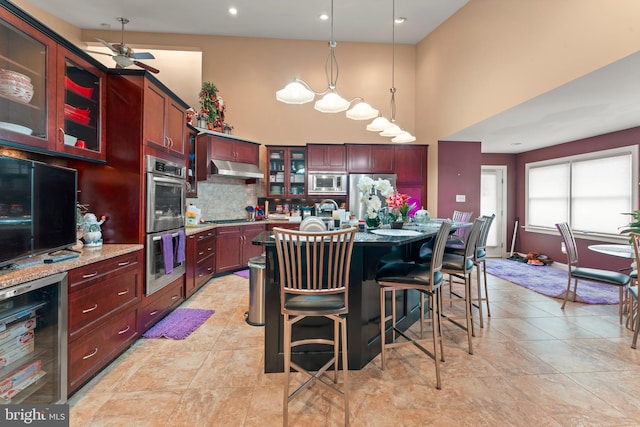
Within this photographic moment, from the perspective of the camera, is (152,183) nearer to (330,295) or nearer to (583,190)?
(330,295)

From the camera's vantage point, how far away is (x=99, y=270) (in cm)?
203

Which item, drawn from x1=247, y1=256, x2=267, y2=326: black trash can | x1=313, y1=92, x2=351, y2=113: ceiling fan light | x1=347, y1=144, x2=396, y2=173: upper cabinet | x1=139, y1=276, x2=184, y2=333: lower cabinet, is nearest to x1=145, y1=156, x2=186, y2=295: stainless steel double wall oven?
x1=139, y1=276, x2=184, y2=333: lower cabinet

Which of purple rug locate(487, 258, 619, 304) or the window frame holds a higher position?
the window frame

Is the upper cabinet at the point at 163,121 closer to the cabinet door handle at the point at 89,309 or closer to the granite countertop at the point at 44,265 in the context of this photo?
the granite countertop at the point at 44,265

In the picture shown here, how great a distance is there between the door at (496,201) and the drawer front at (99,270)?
23.5 feet

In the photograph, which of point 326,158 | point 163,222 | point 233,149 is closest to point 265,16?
point 233,149

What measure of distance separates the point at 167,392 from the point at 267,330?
29.3 inches

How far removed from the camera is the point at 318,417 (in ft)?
5.59

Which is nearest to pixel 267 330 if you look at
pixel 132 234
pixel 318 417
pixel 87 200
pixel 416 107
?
pixel 318 417

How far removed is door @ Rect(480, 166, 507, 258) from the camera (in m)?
7.01

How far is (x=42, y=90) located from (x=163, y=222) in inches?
53.9

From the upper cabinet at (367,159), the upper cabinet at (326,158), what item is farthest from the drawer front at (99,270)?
the upper cabinet at (367,159)

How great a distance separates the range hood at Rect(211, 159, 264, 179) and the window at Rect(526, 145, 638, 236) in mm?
6019

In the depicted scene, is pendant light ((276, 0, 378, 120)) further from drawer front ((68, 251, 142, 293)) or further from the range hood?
the range hood
